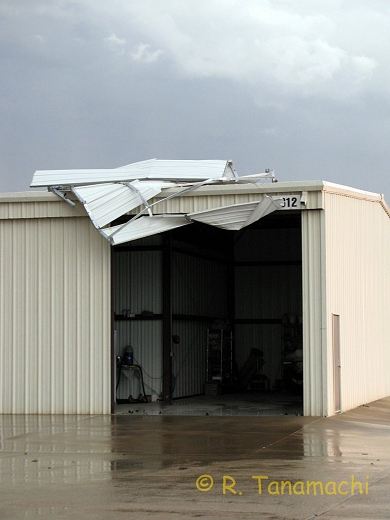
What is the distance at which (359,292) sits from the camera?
21.5m

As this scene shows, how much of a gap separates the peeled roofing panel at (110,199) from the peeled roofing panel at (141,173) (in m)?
0.60

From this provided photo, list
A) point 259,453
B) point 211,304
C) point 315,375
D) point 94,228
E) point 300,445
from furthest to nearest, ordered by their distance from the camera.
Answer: point 211,304 < point 94,228 < point 315,375 < point 300,445 < point 259,453

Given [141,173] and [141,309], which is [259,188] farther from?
[141,309]

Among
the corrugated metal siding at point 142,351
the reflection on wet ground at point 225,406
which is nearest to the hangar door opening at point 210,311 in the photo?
the corrugated metal siding at point 142,351

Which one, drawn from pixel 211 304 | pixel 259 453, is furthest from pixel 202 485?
pixel 211 304

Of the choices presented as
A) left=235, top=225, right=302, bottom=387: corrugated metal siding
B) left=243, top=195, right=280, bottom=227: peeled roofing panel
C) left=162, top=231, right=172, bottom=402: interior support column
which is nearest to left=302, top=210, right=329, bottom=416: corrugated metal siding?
left=243, top=195, right=280, bottom=227: peeled roofing panel

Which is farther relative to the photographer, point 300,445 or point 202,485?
point 300,445

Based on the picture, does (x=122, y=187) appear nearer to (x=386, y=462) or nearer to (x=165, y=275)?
(x=165, y=275)

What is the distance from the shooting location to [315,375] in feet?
60.3

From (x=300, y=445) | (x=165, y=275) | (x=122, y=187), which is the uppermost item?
(x=122, y=187)

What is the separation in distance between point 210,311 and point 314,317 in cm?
856

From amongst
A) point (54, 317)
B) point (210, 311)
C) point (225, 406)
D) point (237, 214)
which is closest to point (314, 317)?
point (237, 214)

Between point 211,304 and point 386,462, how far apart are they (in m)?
15.0
